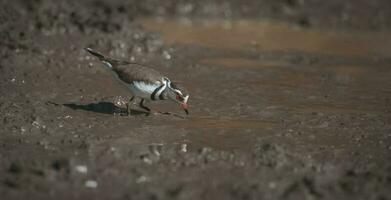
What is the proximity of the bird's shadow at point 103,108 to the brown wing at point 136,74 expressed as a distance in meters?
0.61

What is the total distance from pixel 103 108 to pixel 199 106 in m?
1.40

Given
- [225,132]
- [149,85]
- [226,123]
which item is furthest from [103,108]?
[225,132]

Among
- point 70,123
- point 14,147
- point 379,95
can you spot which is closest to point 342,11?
point 379,95

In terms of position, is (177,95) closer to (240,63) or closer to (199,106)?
(199,106)

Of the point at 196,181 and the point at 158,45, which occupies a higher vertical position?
the point at 158,45

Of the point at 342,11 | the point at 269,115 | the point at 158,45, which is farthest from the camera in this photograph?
the point at 342,11

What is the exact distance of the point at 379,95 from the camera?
43.9ft

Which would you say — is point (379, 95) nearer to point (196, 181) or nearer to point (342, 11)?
point (196, 181)

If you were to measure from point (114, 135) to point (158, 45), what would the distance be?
585cm

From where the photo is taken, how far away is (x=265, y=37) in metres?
18.8

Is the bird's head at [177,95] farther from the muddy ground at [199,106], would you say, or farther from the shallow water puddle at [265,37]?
the shallow water puddle at [265,37]

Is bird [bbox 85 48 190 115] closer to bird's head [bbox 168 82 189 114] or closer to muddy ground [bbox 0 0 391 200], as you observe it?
bird's head [bbox 168 82 189 114]

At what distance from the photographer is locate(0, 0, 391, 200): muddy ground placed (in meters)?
8.63

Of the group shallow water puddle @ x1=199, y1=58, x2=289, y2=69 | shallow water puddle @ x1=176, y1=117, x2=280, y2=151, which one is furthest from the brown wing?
shallow water puddle @ x1=199, y1=58, x2=289, y2=69
